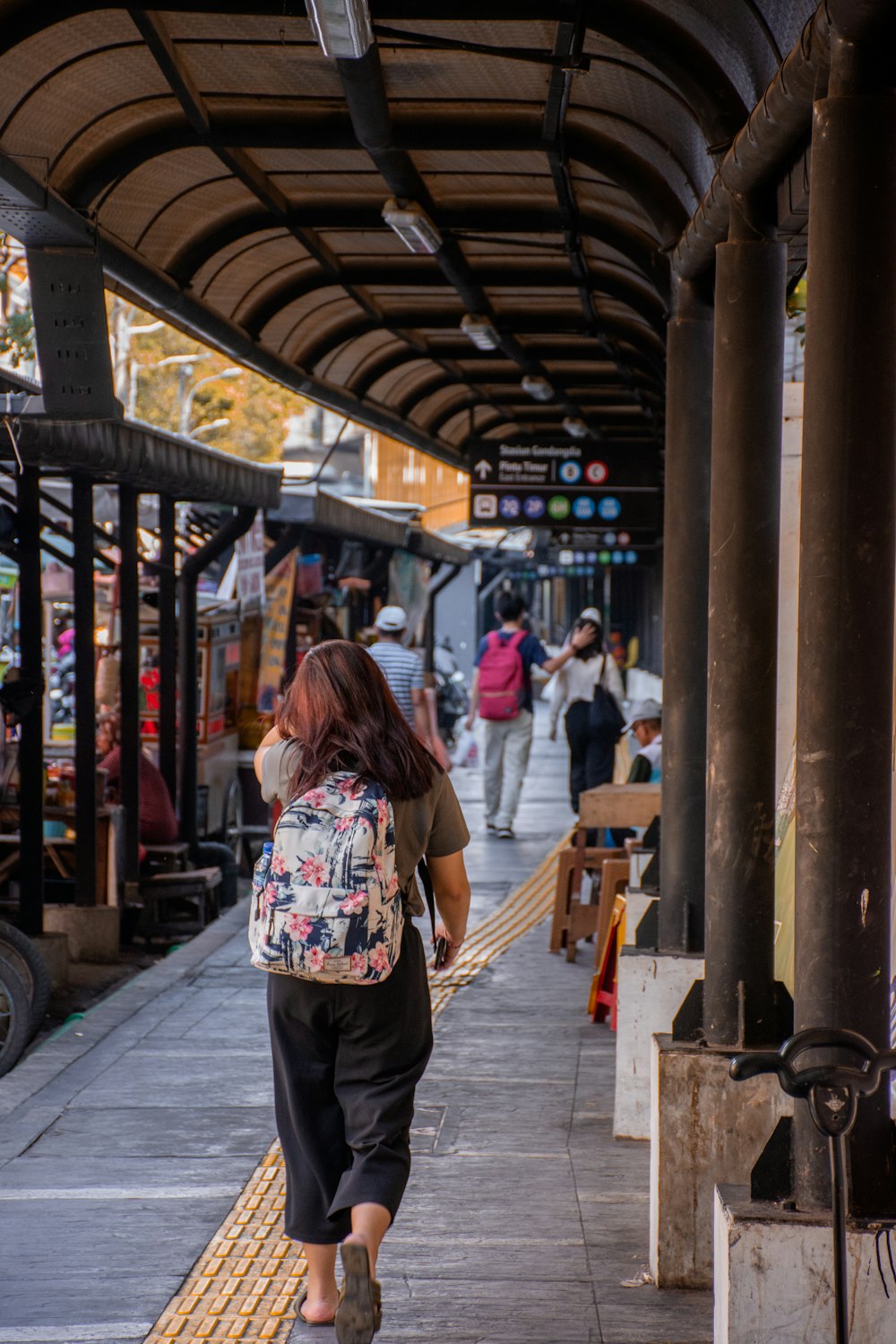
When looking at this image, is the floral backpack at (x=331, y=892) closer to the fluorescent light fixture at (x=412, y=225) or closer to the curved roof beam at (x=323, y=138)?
the curved roof beam at (x=323, y=138)

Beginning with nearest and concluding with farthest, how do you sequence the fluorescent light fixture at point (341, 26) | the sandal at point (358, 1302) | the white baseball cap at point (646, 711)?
the sandal at point (358, 1302) < the fluorescent light fixture at point (341, 26) < the white baseball cap at point (646, 711)

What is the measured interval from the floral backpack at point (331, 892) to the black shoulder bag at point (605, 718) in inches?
302

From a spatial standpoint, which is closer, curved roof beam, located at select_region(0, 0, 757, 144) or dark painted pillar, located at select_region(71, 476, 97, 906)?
curved roof beam, located at select_region(0, 0, 757, 144)

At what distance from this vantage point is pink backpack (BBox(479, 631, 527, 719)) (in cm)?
1270

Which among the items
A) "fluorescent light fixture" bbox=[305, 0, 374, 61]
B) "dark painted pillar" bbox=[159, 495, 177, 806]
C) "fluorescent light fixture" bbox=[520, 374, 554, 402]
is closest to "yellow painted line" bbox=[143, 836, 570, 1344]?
"fluorescent light fixture" bbox=[305, 0, 374, 61]

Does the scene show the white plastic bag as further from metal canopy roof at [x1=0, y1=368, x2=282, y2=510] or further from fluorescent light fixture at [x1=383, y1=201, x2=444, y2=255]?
fluorescent light fixture at [x1=383, y1=201, x2=444, y2=255]

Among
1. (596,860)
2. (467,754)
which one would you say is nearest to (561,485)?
(596,860)

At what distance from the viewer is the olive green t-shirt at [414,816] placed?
3.72 metres

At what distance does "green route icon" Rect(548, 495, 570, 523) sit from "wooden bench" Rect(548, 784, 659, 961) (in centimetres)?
451

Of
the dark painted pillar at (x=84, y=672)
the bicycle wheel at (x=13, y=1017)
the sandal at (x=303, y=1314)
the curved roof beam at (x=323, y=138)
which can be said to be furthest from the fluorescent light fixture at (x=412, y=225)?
the sandal at (x=303, y=1314)

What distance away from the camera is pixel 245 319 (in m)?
8.03

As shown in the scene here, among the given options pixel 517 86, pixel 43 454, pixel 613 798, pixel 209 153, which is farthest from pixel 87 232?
pixel 613 798

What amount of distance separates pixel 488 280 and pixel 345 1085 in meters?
5.10

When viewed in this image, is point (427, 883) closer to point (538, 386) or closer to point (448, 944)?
point (448, 944)
